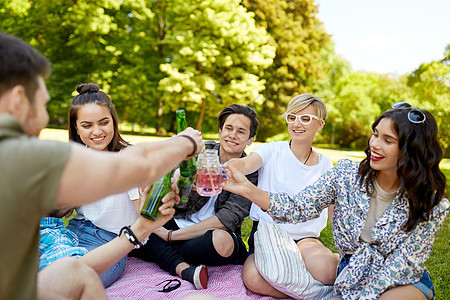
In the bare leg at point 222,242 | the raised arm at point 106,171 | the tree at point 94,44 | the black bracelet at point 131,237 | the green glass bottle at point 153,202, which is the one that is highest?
the tree at point 94,44

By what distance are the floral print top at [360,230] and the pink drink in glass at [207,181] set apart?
2.10ft

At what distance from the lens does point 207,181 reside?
277cm

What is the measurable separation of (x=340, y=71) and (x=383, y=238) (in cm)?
4303

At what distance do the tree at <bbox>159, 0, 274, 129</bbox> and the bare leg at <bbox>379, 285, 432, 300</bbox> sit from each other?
20.0 m

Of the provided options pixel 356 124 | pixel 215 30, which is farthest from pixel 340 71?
pixel 215 30

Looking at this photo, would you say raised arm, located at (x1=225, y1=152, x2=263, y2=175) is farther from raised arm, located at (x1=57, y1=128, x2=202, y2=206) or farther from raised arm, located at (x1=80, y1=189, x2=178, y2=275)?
raised arm, located at (x1=57, y1=128, x2=202, y2=206)

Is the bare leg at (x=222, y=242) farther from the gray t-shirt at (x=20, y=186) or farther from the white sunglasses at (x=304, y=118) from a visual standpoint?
the gray t-shirt at (x=20, y=186)

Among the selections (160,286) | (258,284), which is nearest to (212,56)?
(160,286)

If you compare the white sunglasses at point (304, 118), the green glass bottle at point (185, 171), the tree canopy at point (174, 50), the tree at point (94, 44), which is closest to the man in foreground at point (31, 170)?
the green glass bottle at point (185, 171)

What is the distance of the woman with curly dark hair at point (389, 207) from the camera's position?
9.02ft

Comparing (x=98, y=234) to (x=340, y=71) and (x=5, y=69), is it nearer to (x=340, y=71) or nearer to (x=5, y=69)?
(x=5, y=69)

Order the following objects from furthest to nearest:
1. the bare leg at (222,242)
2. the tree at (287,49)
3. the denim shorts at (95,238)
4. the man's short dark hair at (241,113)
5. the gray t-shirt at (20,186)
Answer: the tree at (287,49) → the man's short dark hair at (241,113) → the bare leg at (222,242) → the denim shorts at (95,238) → the gray t-shirt at (20,186)

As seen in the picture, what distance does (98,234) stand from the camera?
3.63m

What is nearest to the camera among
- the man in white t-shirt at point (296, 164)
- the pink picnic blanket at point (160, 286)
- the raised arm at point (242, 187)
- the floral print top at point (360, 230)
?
the floral print top at point (360, 230)
